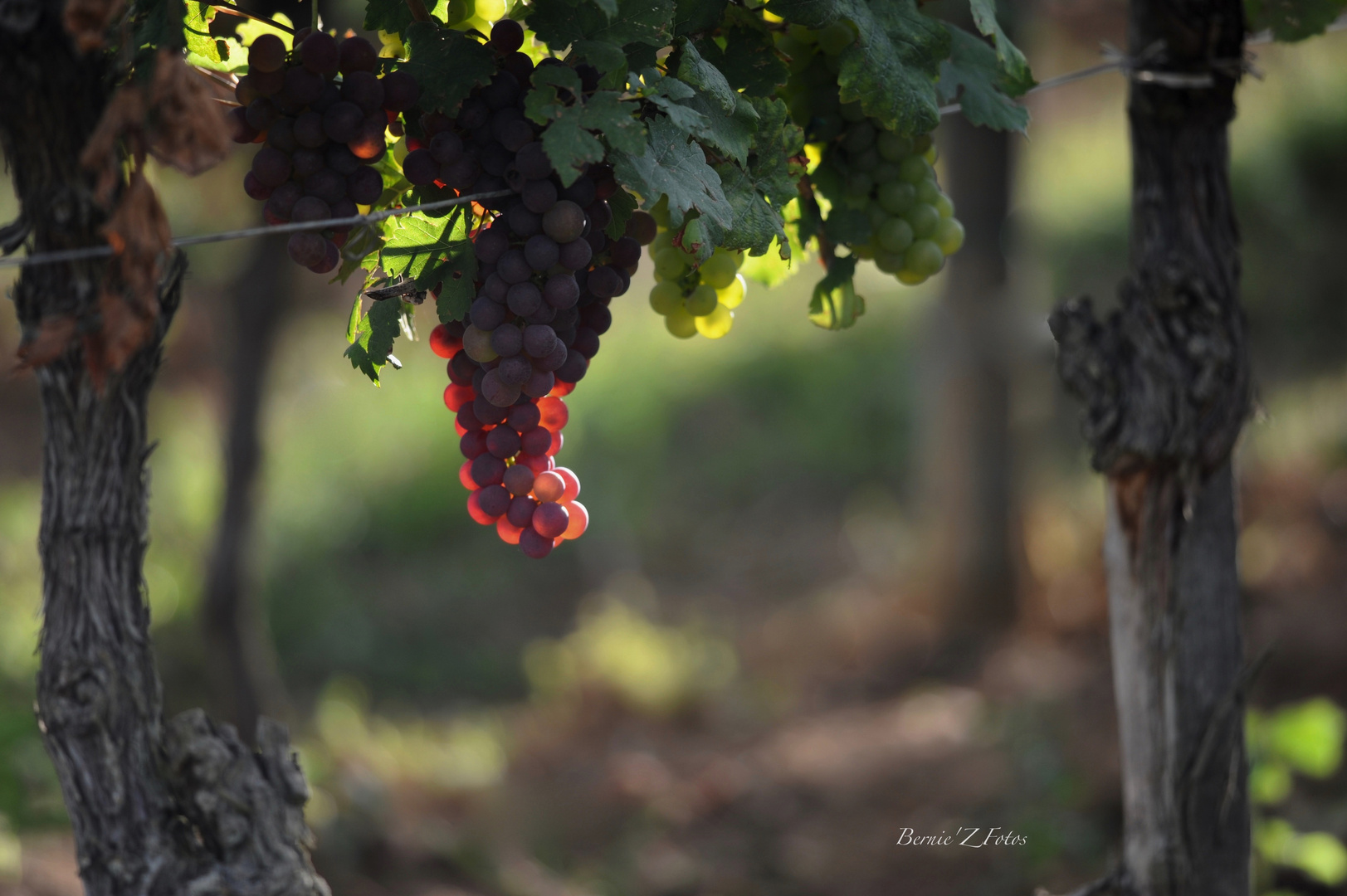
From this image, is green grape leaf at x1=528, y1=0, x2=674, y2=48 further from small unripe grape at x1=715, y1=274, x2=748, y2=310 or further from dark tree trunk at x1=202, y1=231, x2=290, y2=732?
dark tree trunk at x1=202, y1=231, x2=290, y2=732

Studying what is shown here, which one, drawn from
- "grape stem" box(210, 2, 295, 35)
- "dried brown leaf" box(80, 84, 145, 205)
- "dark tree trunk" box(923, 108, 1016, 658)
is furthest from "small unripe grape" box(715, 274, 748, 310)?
"dark tree trunk" box(923, 108, 1016, 658)

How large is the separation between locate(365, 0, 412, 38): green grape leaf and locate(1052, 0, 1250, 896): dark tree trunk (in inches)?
42.1

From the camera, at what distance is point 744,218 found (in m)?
1.01

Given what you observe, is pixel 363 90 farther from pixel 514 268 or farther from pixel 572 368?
pixel 572 368

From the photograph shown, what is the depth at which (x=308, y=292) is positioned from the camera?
643 centimetres

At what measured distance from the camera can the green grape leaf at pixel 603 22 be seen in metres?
0.95

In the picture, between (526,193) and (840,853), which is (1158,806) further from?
(840,853)

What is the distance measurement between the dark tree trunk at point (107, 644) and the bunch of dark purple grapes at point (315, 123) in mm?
236

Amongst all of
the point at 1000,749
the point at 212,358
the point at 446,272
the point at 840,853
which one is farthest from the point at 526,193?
the point at 212,358

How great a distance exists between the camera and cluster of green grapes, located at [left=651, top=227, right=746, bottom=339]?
3.93 ft

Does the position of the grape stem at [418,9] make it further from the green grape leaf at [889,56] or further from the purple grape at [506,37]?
the green grape leaf at [889,56]

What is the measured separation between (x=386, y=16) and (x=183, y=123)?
0.33m

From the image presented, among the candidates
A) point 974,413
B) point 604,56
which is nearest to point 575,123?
point 604,56

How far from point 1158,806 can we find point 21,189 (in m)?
1.71
